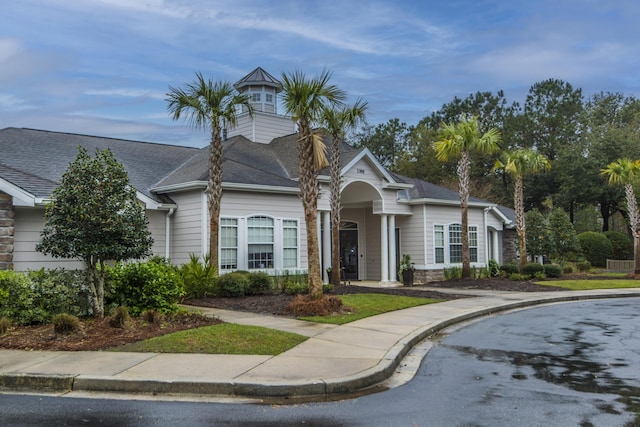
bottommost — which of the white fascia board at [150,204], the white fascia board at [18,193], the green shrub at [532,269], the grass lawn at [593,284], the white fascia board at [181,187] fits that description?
the grass lawn at [593,284]

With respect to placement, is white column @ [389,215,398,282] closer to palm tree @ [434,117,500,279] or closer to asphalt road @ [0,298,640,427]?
palm tree @ [434,117,500,279]

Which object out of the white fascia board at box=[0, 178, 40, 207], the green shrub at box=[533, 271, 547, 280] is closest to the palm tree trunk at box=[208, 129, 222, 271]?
the white fascia board at box=[0, 178, 40, 207]

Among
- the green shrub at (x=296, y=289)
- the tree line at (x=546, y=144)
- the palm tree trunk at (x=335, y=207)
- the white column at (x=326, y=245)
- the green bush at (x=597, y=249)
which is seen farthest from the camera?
the tree line at (x=546, y=144)

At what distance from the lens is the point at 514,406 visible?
5.91 m

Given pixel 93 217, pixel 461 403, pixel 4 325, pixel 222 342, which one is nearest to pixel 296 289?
pixel 93 217

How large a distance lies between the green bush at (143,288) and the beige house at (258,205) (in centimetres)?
272

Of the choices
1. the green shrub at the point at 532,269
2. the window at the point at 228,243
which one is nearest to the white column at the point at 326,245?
the window at the point at 228,243

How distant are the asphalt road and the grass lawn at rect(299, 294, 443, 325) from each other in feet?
10.6

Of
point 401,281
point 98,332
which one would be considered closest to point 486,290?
point 401,281

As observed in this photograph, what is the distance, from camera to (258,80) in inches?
1057

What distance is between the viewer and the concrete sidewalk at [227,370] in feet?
21.3

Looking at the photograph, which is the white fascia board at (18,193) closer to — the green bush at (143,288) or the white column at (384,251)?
the green bush at (143,288)

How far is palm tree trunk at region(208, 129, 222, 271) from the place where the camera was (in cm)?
1636

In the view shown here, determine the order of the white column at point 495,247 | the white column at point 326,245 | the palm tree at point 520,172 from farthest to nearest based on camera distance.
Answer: the white column at point 495,247, the palm tree at point 520,172, the white column at point 326,245
